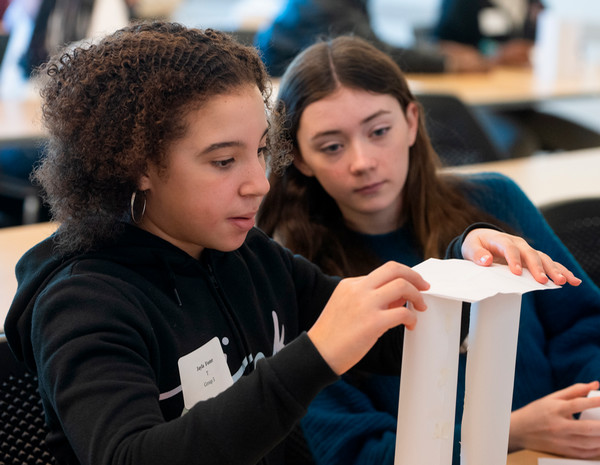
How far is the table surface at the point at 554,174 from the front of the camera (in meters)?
1.86

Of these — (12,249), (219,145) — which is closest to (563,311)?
(219,145)

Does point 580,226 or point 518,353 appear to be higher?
point 580,226

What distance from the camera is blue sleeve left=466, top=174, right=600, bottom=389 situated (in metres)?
1.26

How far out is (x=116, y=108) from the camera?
80 centimetres

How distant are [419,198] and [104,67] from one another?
0.72 metres

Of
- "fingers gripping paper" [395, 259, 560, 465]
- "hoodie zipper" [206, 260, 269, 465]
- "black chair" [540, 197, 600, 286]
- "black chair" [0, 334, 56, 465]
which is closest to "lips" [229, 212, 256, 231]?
"hoodie zipper" [206, 260, 269, 465]

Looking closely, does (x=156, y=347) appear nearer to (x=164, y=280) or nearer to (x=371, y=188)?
(x=164, y=280)

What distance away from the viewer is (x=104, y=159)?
814mm

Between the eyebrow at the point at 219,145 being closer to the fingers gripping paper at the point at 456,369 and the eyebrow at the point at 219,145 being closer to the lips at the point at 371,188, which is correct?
the fingers gripping paper at the point at 456,369

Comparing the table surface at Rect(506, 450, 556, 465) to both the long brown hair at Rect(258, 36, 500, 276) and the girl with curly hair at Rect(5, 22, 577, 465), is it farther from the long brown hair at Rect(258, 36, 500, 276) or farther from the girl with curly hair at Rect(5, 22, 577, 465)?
the long brown hair at Rect(258, 36, 500, 276)

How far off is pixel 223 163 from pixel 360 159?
1.50ft

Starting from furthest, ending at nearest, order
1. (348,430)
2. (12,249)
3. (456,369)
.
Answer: (12,249) < (348,430) < (456,369)

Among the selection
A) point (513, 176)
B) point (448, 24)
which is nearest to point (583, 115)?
point (448, 24)

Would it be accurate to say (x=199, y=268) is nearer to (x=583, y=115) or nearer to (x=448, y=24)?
(x=448, y=24)
